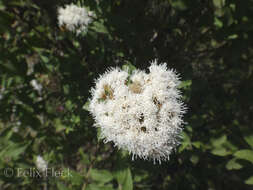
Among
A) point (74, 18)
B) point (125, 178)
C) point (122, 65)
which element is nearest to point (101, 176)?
point (125, 178)

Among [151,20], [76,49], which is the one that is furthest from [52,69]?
[151,20]

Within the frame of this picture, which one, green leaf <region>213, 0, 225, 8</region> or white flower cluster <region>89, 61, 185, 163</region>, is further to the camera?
green leaf <region>213, 0, 225, 8</region>

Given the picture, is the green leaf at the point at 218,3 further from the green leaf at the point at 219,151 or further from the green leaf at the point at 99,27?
the green leaf at the point at 219,151

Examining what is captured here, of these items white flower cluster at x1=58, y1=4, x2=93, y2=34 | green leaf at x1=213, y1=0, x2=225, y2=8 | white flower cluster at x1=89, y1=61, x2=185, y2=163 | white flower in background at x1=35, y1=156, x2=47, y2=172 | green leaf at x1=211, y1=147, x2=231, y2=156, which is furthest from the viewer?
white flower in background at x1=35, y1=156, x2=47, y2=172

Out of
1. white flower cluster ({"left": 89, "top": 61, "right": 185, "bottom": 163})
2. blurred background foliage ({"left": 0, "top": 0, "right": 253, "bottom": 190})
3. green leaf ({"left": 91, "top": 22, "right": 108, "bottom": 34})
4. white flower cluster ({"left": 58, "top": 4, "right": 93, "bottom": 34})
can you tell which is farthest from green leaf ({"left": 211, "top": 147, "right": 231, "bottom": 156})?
white flower cluster ({"left": 58, "top": 4, "right": 93, "bottom": 34})

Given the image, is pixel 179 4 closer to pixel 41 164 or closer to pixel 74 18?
pixel 74 18

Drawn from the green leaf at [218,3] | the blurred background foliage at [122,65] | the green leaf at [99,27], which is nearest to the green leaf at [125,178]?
the blurred background foliage at [122,65]

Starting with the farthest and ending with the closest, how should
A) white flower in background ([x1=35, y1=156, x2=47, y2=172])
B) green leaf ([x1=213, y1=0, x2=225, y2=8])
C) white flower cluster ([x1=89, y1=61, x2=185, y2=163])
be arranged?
white flower in background ([x1=35, y1=156, x2=47, y2=172]) → green leaf ([x1=213, y1=0, x2=225, y2=8]) → white flower cluster ([x1=89, y1=61, x2=185, y2=163])

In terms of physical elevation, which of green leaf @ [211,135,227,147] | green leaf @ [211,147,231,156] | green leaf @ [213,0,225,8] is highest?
green leaf @ [213,0,225,8]

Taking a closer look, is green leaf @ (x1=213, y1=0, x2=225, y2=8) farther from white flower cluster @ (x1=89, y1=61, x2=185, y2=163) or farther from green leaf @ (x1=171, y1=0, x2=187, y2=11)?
white flower cluster @ (x1=89, y1=61, x2=185, y2=163)
